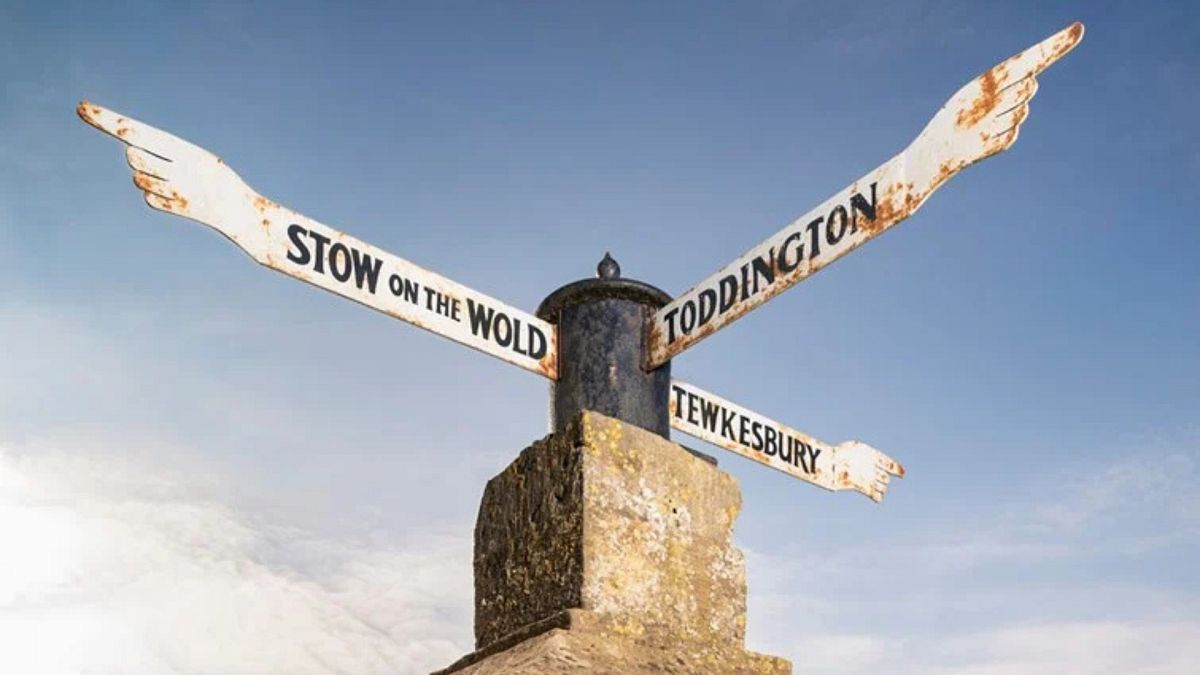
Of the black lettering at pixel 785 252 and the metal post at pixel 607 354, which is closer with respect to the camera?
the black lettering at pixel 785 252

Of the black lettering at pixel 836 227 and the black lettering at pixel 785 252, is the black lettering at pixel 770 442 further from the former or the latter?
the black lettering at pixel 836 227

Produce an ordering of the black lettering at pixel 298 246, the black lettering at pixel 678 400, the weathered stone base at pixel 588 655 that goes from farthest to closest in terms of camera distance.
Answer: the black lettering at pixel 678 400 < the black lettering at pixel 298 246 < the weathered stone base at pixel 588 655

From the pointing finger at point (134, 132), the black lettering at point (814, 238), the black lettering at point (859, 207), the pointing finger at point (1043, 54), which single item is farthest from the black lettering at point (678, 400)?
the pointing finger at point (134, 132)

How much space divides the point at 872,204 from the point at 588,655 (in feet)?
5.62

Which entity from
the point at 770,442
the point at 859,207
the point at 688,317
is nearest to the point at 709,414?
the point at 770,442

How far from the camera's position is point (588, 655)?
386cm

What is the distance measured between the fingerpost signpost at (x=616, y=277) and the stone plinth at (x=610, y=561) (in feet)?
0.21

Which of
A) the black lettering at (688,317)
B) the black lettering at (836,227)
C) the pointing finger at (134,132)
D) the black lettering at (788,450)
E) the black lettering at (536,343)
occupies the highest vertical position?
the pointing finger at (134,132)

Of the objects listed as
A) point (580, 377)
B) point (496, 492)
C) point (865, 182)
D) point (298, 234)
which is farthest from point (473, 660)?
point (865, 182)

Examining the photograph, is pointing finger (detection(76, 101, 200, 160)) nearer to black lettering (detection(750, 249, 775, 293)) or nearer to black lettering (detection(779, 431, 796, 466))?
black lettering (detection(750, 249, 775, 293))

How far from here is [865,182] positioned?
4285 mm

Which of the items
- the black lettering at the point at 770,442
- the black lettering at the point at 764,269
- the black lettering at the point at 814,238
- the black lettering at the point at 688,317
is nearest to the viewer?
the black lettering at the point at 814,238

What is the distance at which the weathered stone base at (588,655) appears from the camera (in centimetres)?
379

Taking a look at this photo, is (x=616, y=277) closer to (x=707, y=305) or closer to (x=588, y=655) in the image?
(x=707, y=305)
